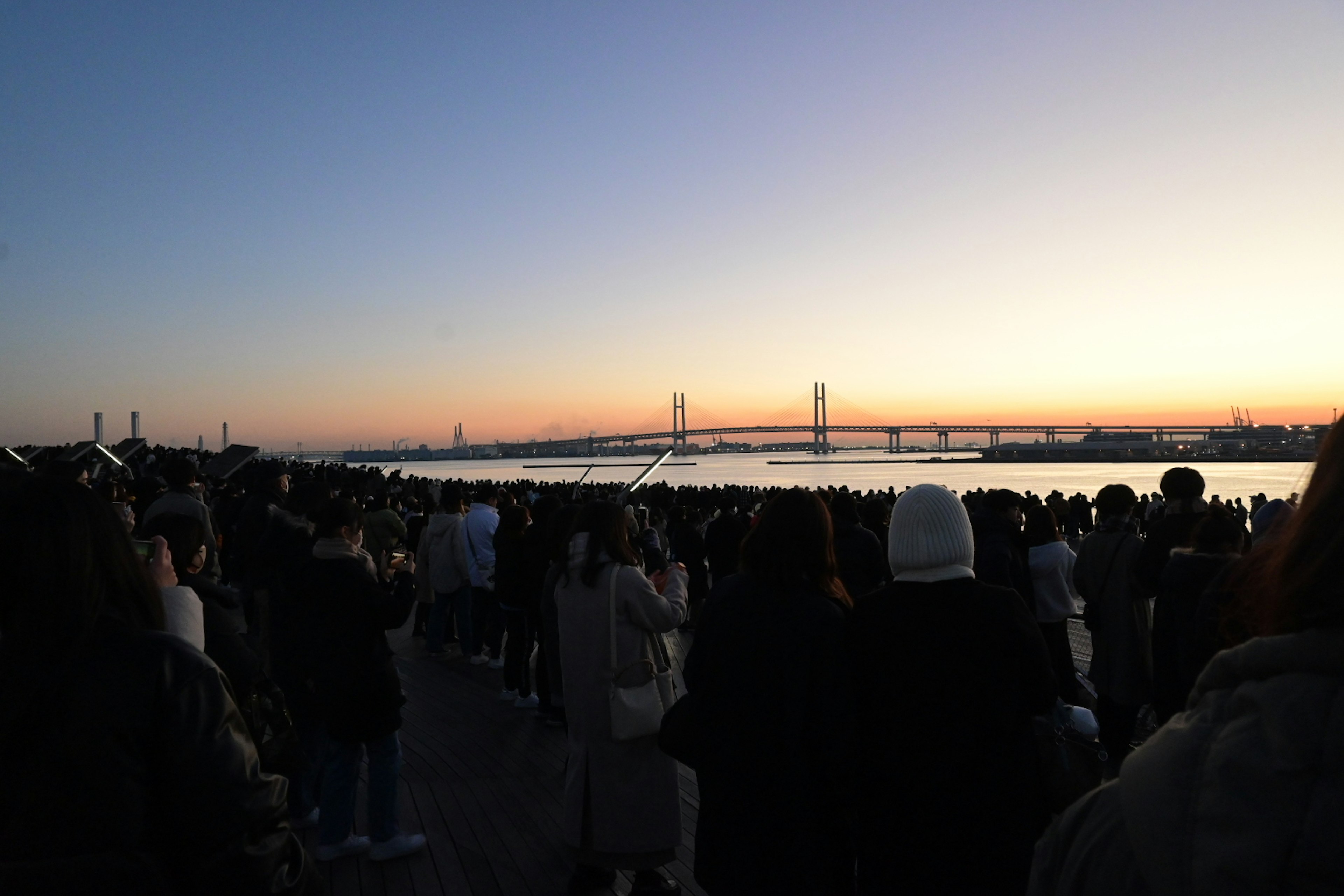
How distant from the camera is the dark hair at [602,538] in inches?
121

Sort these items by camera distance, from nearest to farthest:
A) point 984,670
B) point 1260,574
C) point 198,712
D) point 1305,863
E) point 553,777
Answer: point 1305,863 → point 1260,574 → point 198,712 → point 984,670 → point 553,777

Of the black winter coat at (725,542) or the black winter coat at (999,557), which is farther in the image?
the black winter coat at (725,542)

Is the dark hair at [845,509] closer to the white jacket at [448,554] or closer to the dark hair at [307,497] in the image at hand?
the dark hair at [307,497]

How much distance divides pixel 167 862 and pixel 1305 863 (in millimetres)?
1312

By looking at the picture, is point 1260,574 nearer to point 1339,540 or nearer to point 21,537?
point 1339,540

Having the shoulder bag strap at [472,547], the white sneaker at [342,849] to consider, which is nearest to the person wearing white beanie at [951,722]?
the white sneaker at [342,849]

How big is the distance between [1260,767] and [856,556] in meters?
3.68

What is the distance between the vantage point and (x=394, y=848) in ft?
11.0

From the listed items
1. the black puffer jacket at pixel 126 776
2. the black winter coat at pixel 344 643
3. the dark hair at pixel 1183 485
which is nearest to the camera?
the black puffer jacket at pixel 126 776

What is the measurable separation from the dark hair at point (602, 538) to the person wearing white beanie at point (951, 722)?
4.22ft

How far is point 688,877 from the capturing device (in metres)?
3.27

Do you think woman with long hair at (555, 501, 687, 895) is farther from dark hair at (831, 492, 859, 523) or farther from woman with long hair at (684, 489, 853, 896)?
dark hair at (831, 492, 859, 523)

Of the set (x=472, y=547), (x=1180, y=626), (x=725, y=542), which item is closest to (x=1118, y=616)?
(x=1180, y=626)

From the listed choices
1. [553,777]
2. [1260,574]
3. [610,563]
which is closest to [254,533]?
[553,777]
